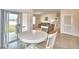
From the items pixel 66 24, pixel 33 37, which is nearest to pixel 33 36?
pixel 33 37

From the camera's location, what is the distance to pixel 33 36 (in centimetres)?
183

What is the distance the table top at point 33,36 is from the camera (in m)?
1.81

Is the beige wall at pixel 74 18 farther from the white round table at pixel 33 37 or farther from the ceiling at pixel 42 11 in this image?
the white round table at pixel 33 37

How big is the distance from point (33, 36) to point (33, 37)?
0.01m

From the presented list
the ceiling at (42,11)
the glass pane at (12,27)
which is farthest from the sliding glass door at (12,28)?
the ceiling at (42,11)

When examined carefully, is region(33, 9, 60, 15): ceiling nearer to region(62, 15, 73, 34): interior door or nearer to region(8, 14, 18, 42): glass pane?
region(62, 15, 73, 34): interior door

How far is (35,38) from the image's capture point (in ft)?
5.98

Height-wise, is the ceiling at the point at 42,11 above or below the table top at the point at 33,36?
above

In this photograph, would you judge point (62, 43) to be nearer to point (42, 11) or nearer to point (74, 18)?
point (74, 18)

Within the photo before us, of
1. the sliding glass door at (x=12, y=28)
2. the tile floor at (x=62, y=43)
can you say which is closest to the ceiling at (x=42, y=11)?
the sliding glass door at (x=12, y=28)

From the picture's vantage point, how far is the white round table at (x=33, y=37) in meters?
1.80

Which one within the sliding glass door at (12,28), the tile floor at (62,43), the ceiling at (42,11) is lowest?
the tile floor at (62,43)

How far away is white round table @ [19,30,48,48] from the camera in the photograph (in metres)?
1.80
